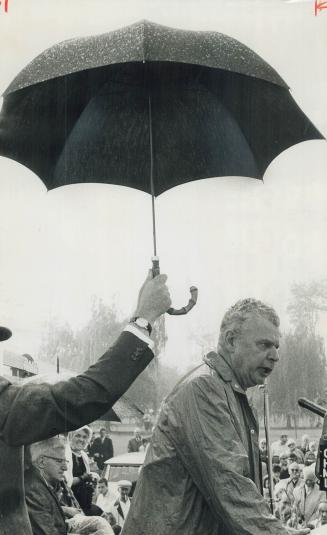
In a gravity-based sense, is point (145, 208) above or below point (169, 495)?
above

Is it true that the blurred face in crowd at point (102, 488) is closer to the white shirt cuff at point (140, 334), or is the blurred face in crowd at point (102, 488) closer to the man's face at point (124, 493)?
the man's face at point (124, 493)

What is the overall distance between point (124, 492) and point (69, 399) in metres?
5.97

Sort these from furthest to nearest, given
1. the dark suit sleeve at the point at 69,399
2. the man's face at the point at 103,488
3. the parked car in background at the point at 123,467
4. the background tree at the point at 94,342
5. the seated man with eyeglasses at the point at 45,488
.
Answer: the parked car in background at the point at 123,467 < the man's face at the point at 103,488 < the background tree at the point at 94,342 < the seated man with eyeglasses at the point at 45,488 < the dark suit sleeve at the point at 69,399

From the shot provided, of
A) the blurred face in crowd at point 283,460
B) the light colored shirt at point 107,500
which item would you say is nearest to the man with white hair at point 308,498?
the blurred face in crowd at point 283,460

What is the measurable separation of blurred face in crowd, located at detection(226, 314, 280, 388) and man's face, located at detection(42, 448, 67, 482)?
5.69 feet

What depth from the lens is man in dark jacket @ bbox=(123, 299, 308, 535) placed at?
8.20ft

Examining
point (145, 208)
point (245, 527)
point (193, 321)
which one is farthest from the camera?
point (193, 321)

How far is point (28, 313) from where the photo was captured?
5684 millimetres

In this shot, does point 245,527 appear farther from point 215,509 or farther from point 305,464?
point 305,464

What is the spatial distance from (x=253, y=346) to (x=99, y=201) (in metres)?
2.76

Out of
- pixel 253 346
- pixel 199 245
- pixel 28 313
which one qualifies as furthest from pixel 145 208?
pixel 253 346

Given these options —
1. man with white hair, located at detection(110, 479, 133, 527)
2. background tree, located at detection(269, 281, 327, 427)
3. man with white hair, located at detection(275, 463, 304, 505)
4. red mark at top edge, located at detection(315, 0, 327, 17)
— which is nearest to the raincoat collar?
red mark at top edge, located at detection(315, 0, 327, 17)

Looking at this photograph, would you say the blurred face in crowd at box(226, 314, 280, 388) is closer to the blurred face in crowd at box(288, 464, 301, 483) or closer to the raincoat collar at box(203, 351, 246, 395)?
the raincoat collar at box(203, 351, 246, 395)

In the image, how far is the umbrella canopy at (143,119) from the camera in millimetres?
3229
